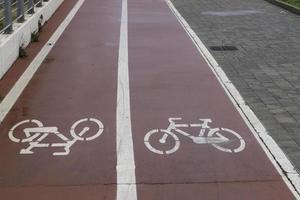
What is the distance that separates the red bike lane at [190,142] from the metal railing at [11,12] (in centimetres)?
264

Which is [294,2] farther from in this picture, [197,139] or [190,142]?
[190,142]

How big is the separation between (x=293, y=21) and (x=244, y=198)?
13362 mm

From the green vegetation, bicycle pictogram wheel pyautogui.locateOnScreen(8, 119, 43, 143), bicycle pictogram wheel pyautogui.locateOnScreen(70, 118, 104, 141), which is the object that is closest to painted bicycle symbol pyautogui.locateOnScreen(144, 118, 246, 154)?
bicycle pictogram wheel pyautogui.locateOnScreen(70, 118, 104, 141)

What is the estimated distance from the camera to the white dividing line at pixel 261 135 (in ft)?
20.3

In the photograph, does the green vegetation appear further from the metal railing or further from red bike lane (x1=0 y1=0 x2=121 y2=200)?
red bike lane (x1=0 y1=0 x2=121 y2=200)

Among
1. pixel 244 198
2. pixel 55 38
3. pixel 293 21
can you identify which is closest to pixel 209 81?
pixel 244 198

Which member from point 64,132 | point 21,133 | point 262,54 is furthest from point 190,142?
point 262,54

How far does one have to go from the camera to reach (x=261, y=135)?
24.6 ft

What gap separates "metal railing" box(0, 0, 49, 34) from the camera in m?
11.4

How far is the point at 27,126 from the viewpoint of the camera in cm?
779

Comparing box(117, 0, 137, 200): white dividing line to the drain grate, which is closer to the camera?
box(117, 0, 137, 200): white dividing line

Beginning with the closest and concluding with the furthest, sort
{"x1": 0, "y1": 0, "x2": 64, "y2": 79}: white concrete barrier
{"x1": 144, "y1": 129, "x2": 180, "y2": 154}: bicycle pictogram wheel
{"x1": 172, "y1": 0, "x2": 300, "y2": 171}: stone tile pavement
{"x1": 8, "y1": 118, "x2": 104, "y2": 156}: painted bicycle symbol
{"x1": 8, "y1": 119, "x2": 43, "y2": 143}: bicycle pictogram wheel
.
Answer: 1. {"x1": 144, "y1": 129, "x2": 180, "y2": 154}: bicycle pictogram wheel
2. {"x1": 8, "y1": 118, "x2": 104, "y2": 156}: painted bicycle symbol
3. {"x1": 8, "y1": 119, "x2": 43, "y2": 143}: bicycle pictogram wheel
4. {"x1": 172, "y1": 0, "x2": 300, "y2": 171}: stone tile pavement
5. {"x1": 0, "y1": 0, "x2": 64, "y2": 79}: white concrete barrier

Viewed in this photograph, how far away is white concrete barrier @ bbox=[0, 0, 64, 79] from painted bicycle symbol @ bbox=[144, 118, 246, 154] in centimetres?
405

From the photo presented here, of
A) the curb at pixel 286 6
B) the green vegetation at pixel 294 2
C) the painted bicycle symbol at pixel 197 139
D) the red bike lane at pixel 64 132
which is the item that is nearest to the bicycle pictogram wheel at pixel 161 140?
the painted bicycle symbol at pixel 197 139
